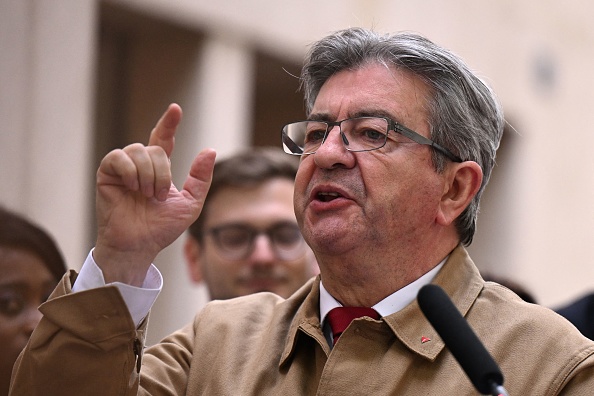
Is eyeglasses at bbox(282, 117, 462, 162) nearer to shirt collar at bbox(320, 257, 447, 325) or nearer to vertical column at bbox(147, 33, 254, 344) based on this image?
Answer: shirt collar at bbox(320, 257, 447, 325)

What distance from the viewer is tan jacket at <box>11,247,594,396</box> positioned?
2.79m

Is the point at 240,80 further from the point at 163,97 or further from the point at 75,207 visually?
the point at 75,207

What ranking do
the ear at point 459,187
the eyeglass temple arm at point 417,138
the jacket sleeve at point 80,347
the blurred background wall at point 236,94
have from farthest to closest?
the blurred background wall at point 236,94 → the ear at point 459,187 → the eyeglass temple arm at point 417,138 → the jacket sleeve at point 80,347

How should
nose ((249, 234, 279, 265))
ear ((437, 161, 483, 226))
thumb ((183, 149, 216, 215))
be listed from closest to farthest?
thumb ((183, 149, 216, 215)), ear ((437, 161, 483, 226)), nose ((249, 234, 279, 265))

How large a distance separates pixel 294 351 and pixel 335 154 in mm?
600

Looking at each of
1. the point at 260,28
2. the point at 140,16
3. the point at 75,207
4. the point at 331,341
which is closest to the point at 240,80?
the point at 260,28

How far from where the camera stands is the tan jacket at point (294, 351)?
2.79 metres

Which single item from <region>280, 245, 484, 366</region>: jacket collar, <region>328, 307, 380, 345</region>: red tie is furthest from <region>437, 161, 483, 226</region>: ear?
<region>328, 307, 380, 345</region>: red tie

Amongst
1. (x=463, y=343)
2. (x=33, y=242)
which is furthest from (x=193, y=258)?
(x=463, y=343)

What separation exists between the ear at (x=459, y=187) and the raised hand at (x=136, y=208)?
822 mm

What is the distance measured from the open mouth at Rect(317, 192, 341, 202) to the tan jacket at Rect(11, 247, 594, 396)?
0.97ft

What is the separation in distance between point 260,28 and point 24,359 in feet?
18.0

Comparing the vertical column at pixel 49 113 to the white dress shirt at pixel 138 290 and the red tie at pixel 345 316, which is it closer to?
the white dress shirt at pixel 138 290

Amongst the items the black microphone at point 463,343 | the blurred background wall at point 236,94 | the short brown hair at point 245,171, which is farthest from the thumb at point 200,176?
the short brown hair at point 245,171
